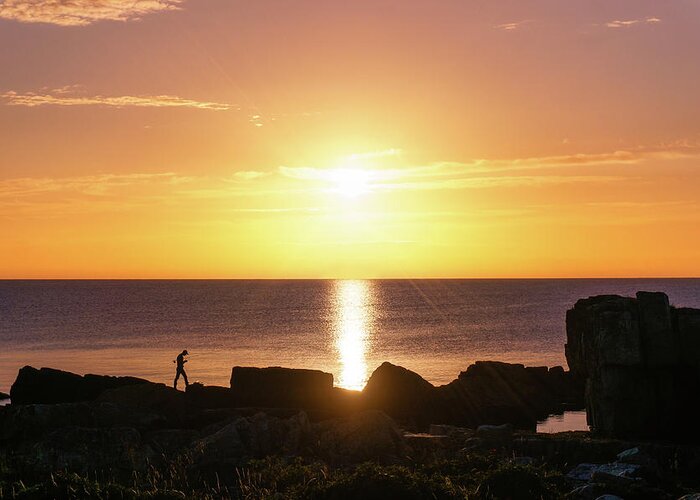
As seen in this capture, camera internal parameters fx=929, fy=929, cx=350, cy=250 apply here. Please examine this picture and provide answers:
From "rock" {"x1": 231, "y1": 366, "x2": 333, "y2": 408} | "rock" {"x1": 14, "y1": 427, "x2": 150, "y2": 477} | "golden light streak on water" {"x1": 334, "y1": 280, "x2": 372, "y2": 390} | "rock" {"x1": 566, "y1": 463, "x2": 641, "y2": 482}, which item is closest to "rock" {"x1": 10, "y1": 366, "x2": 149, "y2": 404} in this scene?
"rock" {"x1": 231, "y1": 366, "x2": 333, "y2": 408}

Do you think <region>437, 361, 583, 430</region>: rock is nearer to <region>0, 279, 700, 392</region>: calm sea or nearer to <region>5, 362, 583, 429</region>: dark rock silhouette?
<region>5, 362, 583, 429</region>: dark rock silhouette

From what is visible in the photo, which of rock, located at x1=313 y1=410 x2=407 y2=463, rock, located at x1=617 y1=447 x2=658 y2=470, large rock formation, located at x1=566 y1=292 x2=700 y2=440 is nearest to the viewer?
rock, located at x1=617 y1=447 x2=658 y2=470

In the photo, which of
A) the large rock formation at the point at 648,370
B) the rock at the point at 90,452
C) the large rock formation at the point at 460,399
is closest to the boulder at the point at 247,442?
the rock at the point at 90,452

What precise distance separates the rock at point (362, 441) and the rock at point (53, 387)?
58.3 ft

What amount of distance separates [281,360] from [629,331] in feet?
206

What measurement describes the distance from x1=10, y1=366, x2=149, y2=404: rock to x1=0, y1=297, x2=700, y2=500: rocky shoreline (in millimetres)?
65

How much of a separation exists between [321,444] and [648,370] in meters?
11.0

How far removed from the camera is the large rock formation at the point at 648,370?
30156 mm

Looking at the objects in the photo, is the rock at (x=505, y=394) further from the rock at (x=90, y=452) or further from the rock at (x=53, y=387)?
the rock at (x=90, y=452)

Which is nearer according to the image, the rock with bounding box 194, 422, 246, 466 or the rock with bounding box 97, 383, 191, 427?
the rock with bounding box 194, 422, 246, 466

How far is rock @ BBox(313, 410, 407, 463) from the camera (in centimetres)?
2725

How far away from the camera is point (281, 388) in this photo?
4216 centimetres

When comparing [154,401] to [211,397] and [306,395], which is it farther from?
[306,395]

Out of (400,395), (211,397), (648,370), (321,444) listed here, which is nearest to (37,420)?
(321,444)
